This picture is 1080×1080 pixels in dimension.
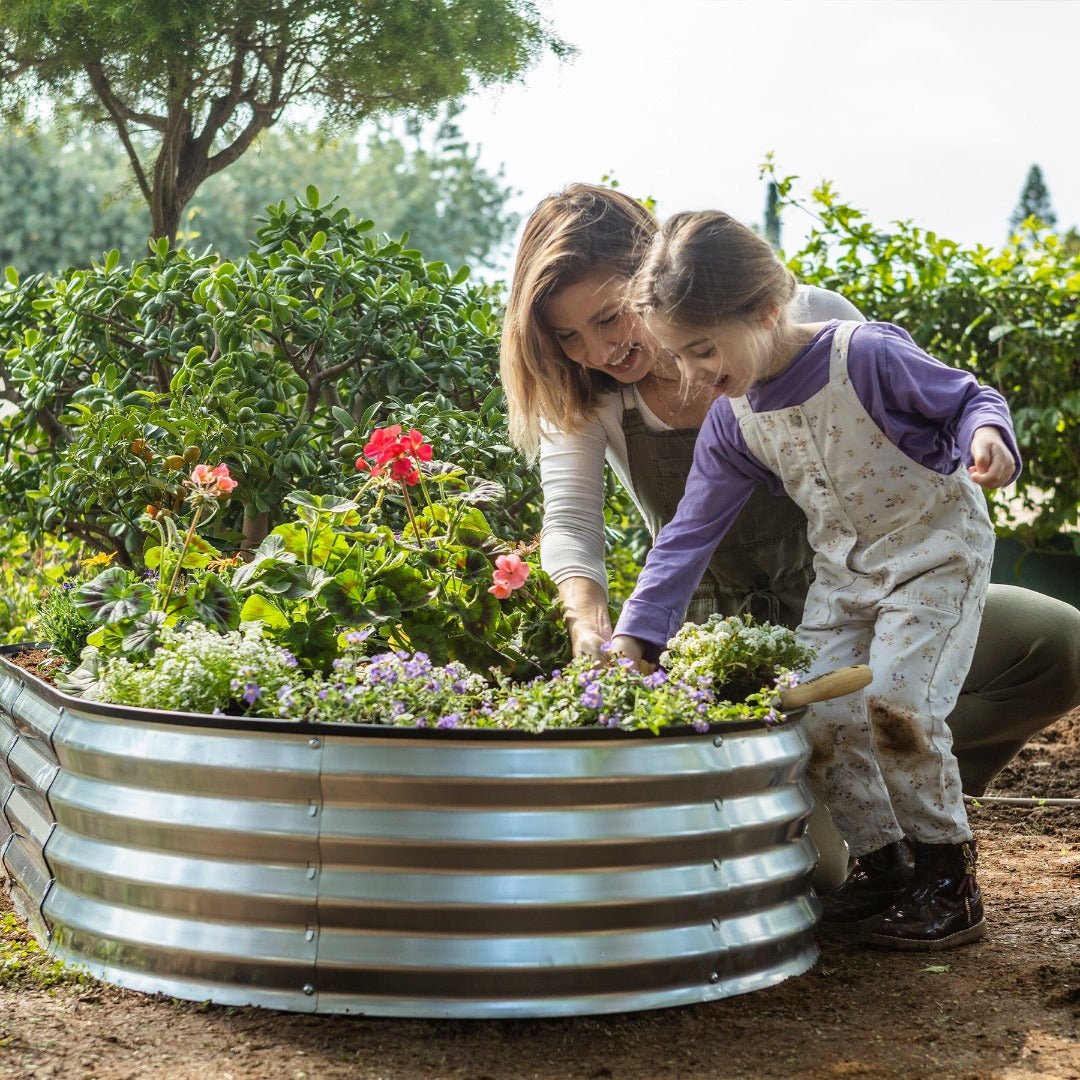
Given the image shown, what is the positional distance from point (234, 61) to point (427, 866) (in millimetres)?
2962

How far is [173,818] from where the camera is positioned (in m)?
1.80

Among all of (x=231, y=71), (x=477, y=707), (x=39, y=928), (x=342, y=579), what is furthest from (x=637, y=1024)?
(x=231, y=71)

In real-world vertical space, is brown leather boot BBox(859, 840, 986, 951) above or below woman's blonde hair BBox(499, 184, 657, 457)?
below

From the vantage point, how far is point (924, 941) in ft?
6.91

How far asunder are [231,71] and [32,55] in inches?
22.6

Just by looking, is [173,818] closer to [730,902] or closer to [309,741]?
[309,741]

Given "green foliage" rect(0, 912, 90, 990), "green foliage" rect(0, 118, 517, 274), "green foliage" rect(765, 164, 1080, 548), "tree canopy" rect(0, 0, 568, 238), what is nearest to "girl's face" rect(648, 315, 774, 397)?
"green foliage" rect(0, 912, 90, 990)

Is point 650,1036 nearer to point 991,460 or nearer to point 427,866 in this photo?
point 427,866

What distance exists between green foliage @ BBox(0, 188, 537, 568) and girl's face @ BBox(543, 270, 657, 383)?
1.46ft

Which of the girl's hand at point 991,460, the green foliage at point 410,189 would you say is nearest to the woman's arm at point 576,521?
the girl's hand at point 991,460

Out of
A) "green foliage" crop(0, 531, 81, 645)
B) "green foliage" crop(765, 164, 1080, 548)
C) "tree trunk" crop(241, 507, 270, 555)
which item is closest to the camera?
"tree trunk" crop(241, 507, 270, 555)

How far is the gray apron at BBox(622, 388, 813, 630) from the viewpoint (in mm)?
2730

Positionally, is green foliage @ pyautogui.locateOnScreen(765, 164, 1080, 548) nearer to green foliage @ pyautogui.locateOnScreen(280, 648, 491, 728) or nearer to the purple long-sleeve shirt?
the purple long-sleeve shirt

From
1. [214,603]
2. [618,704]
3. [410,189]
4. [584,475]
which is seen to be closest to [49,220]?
[410,189]
